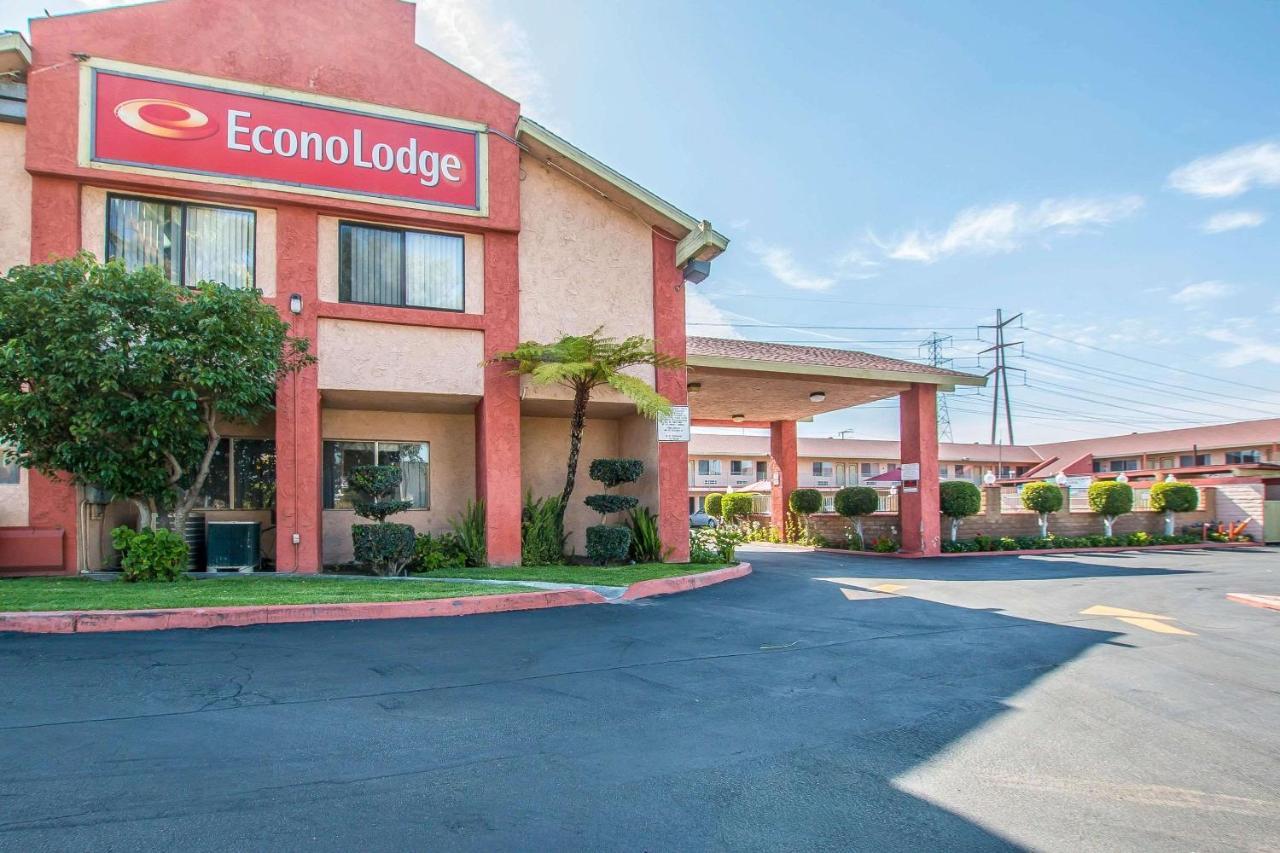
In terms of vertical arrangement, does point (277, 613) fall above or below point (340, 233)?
below

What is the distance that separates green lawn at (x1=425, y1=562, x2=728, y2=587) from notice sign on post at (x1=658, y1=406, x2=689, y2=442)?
2519 mm

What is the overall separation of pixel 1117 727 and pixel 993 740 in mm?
1047

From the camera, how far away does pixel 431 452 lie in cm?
1448

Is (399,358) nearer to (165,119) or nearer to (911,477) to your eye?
(165,119)

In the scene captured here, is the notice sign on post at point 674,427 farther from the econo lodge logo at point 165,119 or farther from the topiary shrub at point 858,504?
the econo lodge logo at point 165,119

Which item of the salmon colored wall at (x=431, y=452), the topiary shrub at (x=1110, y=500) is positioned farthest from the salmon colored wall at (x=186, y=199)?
the topiary shrub at (x=1110, y=500)

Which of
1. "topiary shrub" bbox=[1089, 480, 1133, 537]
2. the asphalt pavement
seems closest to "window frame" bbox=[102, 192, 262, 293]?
the asphalt pavement

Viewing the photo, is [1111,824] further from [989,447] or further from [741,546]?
[989,447]

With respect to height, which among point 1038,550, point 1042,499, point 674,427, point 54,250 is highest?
point 54,250

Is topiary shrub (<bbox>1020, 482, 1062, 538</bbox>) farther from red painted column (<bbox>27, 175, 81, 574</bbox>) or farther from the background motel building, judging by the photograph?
red painted column (<bbox>27, 175, 81, 574</bbox>)

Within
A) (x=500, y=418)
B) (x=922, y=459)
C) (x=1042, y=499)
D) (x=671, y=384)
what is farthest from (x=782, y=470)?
(x=500, y=418)

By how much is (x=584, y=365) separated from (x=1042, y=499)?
1597 cm

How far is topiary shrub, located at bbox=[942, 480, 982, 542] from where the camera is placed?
62.7 feet

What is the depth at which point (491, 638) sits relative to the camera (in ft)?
23.8
